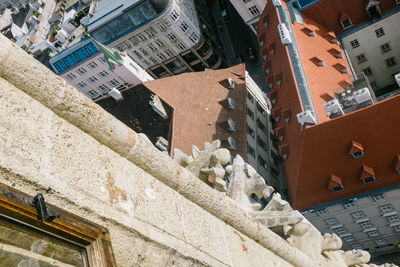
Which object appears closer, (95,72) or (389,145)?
(389,145)

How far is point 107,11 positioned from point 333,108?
107 ft

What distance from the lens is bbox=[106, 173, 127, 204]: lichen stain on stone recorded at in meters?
3.97

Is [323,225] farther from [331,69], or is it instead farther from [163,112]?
[163,112]

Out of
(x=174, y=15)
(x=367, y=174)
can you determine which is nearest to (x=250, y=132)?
(x=367, y=174)

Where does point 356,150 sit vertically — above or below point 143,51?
below

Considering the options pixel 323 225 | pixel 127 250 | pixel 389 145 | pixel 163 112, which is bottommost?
pixel 323 225

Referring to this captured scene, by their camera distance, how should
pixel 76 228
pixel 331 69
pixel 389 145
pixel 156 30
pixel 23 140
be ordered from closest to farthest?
pixel 76 228 → pixel 23 140 → pixel 389 145 → pixel 331 69 → pixel 156 30

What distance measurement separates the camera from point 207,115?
33781 millimetres

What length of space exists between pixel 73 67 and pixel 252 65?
21.9 meters

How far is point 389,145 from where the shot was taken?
76.7 feet

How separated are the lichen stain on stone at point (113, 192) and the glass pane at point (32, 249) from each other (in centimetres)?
82

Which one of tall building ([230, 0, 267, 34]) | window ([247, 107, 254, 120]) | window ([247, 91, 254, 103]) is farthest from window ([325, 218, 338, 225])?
tall building ([230, 0, 267, 34])

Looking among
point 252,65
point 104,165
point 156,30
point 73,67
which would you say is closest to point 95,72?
point 73,67

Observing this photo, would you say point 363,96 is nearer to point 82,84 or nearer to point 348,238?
point 348,238
